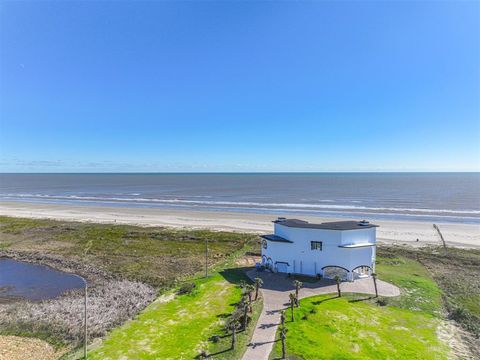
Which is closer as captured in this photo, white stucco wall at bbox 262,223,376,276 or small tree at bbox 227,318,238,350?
small tree at bbox 227,318,238,350

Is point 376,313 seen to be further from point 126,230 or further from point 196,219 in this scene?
point 196,219

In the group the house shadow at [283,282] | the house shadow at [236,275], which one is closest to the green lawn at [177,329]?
the house shadow at [236,275]

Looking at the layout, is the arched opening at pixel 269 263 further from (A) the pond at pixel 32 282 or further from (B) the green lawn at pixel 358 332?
(A) the pond at pixel 32 282

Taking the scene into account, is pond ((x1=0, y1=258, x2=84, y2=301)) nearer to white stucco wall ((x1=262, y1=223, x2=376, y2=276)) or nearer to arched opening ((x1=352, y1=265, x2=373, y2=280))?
white stucco wall ((x1=262, y1=223, x2=376, y2=276))

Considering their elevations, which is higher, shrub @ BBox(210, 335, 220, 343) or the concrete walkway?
the concrete walkway

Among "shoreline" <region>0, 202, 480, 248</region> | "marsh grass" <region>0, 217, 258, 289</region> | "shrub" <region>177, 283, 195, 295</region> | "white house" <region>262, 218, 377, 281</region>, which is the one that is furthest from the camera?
"shoreline" <region>0, 202, 480, 248</region>

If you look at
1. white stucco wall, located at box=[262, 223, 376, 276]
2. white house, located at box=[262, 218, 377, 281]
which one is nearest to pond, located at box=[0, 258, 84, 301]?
white house, located at box=[262, 218, 377, 281]
